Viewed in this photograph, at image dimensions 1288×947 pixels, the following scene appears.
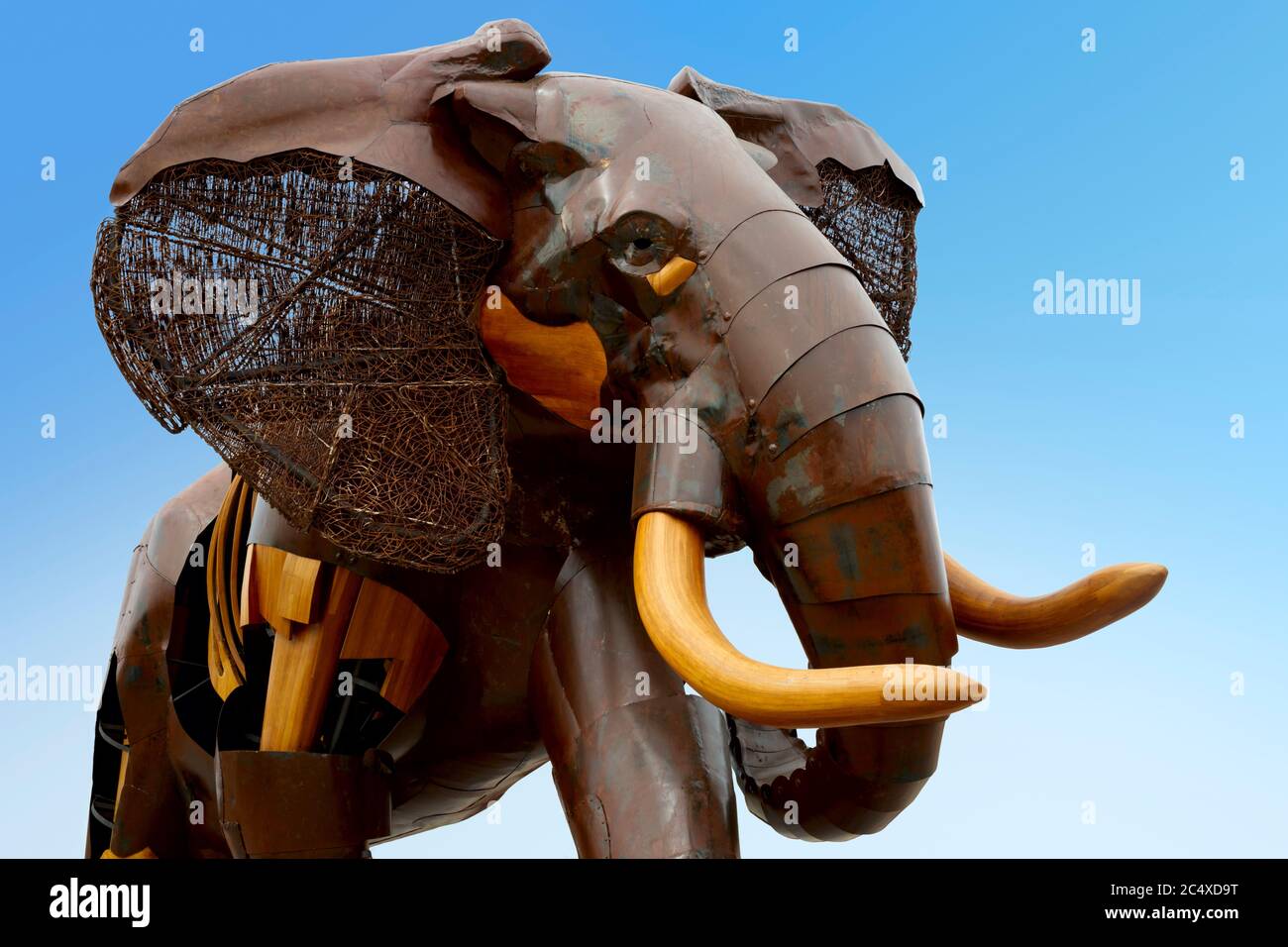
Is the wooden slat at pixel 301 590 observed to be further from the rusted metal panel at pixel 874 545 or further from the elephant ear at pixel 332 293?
the rusted metal panel at pixel 874 545

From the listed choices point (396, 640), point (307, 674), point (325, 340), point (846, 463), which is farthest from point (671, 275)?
point (307, 674)

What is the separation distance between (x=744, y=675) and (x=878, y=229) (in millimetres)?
1623

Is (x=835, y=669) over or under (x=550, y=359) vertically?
under

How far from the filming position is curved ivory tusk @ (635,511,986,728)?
2.83 meters

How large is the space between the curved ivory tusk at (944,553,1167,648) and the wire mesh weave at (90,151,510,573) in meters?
0.91

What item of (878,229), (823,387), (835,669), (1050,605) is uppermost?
(878,229)

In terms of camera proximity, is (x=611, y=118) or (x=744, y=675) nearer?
(x=744, y=675)

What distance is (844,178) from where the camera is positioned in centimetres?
423

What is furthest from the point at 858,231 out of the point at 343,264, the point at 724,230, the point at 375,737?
the point at 375,737

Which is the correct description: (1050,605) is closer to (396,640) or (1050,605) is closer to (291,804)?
(396,640)

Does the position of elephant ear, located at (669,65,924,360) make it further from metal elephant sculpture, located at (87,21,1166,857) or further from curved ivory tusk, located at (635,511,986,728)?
curved ivory tusk, located at (635,511,986,728)

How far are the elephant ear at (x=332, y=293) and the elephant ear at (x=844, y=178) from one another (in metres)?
0.59

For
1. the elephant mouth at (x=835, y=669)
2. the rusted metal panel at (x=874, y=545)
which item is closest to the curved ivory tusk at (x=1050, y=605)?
the elephant mouth at (x=835, y=669)

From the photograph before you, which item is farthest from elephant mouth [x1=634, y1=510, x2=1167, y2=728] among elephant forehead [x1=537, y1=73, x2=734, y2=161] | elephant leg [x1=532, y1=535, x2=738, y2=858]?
elephant forehead [x1=537, y1=73, x2=734, y2=161]
